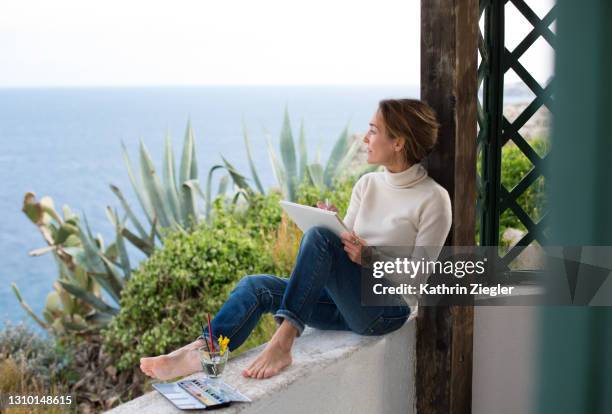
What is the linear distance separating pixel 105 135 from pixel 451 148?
605 inches

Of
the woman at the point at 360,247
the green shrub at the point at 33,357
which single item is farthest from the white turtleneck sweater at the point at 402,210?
the green shrub at the point at 33,357

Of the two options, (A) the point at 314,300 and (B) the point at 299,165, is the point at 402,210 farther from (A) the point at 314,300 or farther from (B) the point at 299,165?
(B) the point at 299,165

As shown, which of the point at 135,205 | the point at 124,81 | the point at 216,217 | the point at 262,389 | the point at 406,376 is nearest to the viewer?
the point at 262,389

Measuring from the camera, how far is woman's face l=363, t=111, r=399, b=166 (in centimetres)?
232

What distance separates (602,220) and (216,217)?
3503mm

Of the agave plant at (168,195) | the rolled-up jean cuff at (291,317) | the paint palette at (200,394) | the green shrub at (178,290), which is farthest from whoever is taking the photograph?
the agave plant at (168,195)

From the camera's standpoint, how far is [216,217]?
436 cm

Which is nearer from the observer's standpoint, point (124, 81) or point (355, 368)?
point (355, 368)

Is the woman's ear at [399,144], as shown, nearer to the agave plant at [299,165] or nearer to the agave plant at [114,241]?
the agave plant at [114,241]

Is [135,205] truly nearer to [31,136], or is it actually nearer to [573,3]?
[31,136]

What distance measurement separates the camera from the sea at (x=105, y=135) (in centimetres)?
1184

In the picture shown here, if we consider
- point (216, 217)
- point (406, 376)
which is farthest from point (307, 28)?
point (406, 376)

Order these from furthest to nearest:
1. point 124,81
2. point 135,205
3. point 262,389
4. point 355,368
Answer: point 124,81 < point 135,205 < point 355,368 < point 262,389

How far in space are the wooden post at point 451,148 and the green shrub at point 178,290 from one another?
135cm
